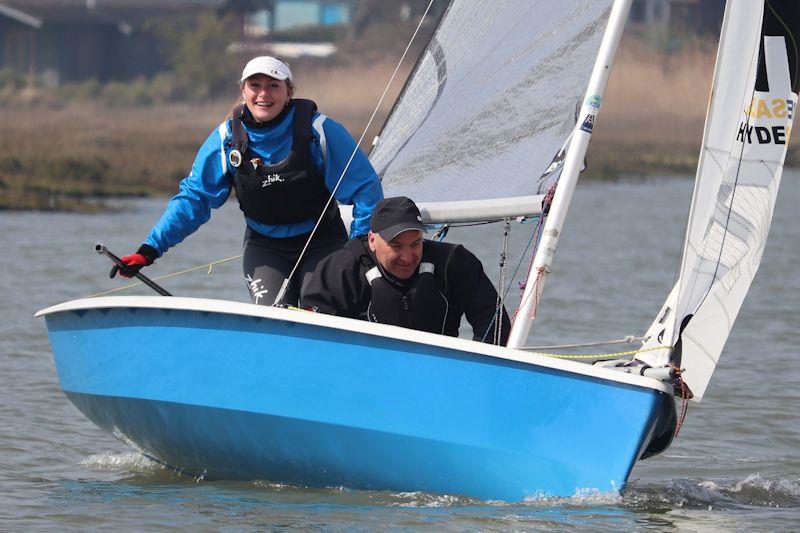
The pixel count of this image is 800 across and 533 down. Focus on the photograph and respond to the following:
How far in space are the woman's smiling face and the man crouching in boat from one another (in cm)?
60

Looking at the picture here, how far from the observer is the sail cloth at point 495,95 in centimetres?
676

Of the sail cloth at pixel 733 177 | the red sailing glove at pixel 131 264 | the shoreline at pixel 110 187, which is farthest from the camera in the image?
the shoreline at pixel 110 187

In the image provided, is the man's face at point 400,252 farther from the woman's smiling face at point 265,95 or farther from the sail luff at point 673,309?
the sail luff at point 673,309

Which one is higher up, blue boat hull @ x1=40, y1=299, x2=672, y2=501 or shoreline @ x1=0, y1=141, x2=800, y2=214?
shoreline @ x1=0, y1=141, x2=800, y2=214

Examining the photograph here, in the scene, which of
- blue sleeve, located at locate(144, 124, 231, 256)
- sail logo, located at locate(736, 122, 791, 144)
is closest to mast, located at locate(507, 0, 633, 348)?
sail logo, located at locate(736, 122, 791, 144)

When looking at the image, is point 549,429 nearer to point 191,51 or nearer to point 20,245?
point 20,245

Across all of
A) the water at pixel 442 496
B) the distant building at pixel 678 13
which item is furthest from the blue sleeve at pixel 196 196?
the distant building at pixel 678 13

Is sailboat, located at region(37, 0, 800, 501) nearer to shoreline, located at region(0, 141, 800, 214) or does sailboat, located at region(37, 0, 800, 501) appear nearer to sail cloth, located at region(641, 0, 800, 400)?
sail cloth, located at region(641, 0, 800, 400)

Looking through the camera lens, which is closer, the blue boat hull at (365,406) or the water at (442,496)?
the blue boat hull at (365,406)

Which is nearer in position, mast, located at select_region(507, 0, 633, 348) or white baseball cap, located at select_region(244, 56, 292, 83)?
mast, located at select_region(507, 0, 633, 348)

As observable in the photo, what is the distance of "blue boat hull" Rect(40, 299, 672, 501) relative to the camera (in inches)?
216

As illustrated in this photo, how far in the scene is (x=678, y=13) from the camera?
3769cm


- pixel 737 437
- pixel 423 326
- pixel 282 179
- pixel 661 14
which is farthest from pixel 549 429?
pixel 661 14

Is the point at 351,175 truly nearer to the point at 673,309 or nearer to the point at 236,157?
the point at 236,157
